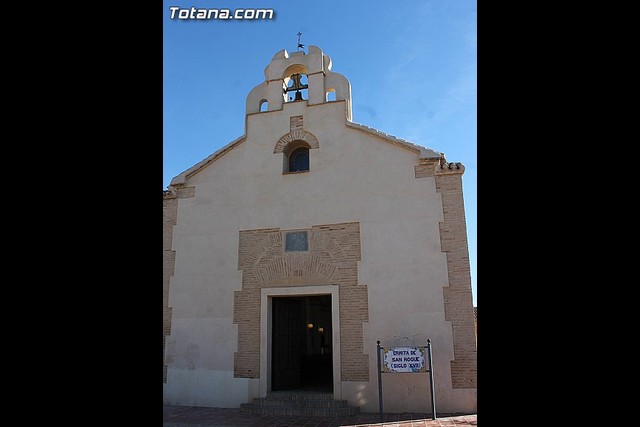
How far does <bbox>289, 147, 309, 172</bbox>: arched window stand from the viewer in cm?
1046

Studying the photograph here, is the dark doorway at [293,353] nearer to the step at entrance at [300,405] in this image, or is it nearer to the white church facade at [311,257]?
the white church facade at [311,257]

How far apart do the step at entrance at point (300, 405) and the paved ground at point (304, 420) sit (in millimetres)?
214

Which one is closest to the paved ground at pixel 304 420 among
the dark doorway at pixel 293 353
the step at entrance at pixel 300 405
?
the step at entrance at pixel 300 405

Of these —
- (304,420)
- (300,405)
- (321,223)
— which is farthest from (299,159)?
(304,420)

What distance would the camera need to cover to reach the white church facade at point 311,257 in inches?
332

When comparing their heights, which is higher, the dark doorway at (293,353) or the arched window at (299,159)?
the arched window at (299,159)

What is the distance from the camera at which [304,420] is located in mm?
7730

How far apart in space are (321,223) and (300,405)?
3731mm

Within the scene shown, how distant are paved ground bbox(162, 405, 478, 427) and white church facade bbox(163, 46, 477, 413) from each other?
0.40 m
